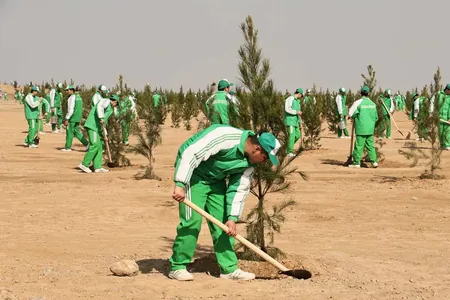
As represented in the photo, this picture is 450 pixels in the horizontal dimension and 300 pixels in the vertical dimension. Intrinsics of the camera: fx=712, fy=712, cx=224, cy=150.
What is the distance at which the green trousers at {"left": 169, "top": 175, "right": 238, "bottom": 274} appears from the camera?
6242 mm

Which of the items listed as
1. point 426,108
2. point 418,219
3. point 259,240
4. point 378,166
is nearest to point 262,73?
point 259,240

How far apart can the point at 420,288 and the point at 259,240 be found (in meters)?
1.67

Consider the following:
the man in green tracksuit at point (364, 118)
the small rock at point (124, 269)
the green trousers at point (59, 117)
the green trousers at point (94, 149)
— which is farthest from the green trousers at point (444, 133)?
the green trousers at point (59, 117)

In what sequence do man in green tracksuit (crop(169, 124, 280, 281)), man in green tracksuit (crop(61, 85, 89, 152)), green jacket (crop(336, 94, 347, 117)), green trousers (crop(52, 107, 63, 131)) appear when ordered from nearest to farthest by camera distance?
1. man in green tracksuit (crop(169, 124, 280, 281))
2. man in green tracksuit (crop(61, 85, 89, 152))
3. green jacket (crop(336, 94, 347, 117))
4. green trousers (crop(52, 107, 63, 131))

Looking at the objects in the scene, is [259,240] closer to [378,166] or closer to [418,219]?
[418,219]

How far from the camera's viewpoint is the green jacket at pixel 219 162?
5973 millimetres

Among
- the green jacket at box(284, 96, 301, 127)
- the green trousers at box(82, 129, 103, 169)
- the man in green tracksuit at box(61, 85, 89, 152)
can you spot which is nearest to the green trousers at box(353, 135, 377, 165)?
the green jacket at box(284, 96, 301, 127)

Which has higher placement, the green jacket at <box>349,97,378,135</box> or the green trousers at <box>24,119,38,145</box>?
the green jacket at <box>349,97,378,135</box>

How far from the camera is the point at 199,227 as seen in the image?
6305 mm

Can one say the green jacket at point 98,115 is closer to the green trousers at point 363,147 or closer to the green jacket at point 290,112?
the green jacket at point 290,112

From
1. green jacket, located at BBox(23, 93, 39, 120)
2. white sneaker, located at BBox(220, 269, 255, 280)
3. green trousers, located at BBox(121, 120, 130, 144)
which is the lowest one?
white sneaker, located at BBox(220, 269, 255, 280)

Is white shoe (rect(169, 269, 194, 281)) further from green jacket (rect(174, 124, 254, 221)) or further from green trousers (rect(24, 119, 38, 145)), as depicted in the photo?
green trousers (rect(24, 119, 38, 145))

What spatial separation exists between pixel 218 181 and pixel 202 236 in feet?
8.77

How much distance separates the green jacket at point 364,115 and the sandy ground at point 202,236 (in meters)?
0.94
